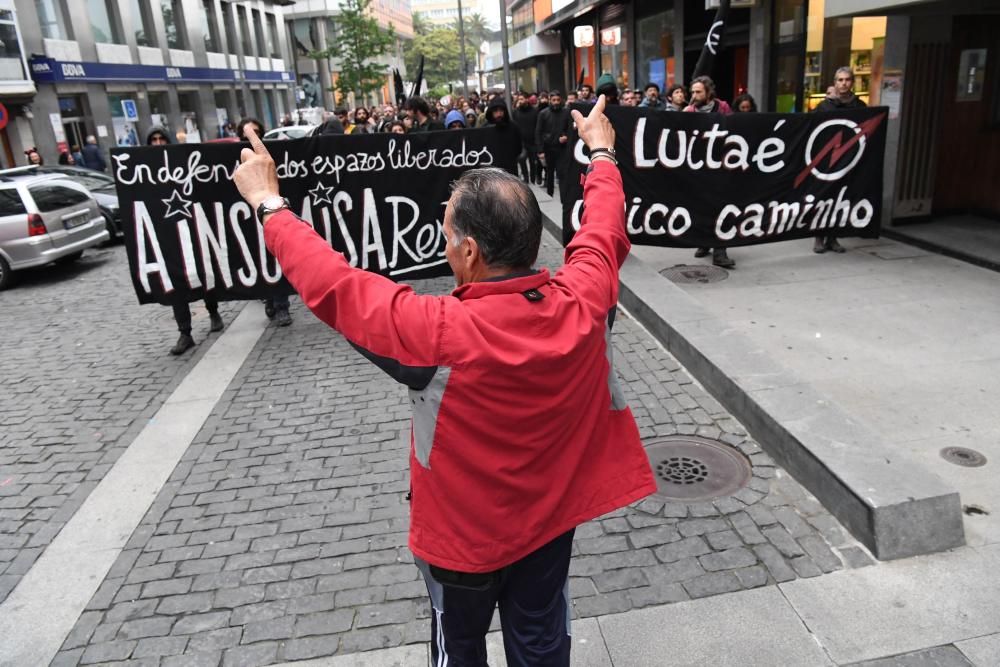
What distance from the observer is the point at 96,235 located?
12445 millimetres

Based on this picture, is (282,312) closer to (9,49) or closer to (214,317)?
(214,317)

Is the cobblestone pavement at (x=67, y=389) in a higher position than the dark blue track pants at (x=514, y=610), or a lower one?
lower

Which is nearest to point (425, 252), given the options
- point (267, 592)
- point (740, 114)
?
point (740, 114)

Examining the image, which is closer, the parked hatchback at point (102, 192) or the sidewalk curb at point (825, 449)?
the sidewalk curb at point (825, 449)

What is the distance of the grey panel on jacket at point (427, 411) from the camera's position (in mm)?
1815

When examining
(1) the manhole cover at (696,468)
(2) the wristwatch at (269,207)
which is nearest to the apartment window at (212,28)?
(1) the manhole cover at (696,468)

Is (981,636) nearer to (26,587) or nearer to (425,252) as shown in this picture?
(26,587)

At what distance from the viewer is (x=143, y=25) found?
112 feet

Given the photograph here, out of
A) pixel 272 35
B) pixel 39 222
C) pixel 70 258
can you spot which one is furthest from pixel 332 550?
pixel 272 35

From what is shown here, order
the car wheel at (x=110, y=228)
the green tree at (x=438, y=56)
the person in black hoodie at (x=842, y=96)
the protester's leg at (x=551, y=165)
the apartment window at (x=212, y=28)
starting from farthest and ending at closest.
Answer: the green tree at (x=438, y=56) < the apartment window at (x=212, y=28) < the protester's leg at (x=551, y=165) < the car wheel at (x=110, y=228) < the person in black hoodie at (x=842, y=96)

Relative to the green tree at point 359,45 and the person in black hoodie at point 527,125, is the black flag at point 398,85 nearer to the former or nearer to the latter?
the person in black hoodie at point 527,125

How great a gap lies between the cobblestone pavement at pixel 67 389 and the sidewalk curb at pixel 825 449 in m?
4.09

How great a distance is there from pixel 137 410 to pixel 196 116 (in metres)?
36.9

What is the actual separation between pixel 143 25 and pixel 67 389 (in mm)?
33243
